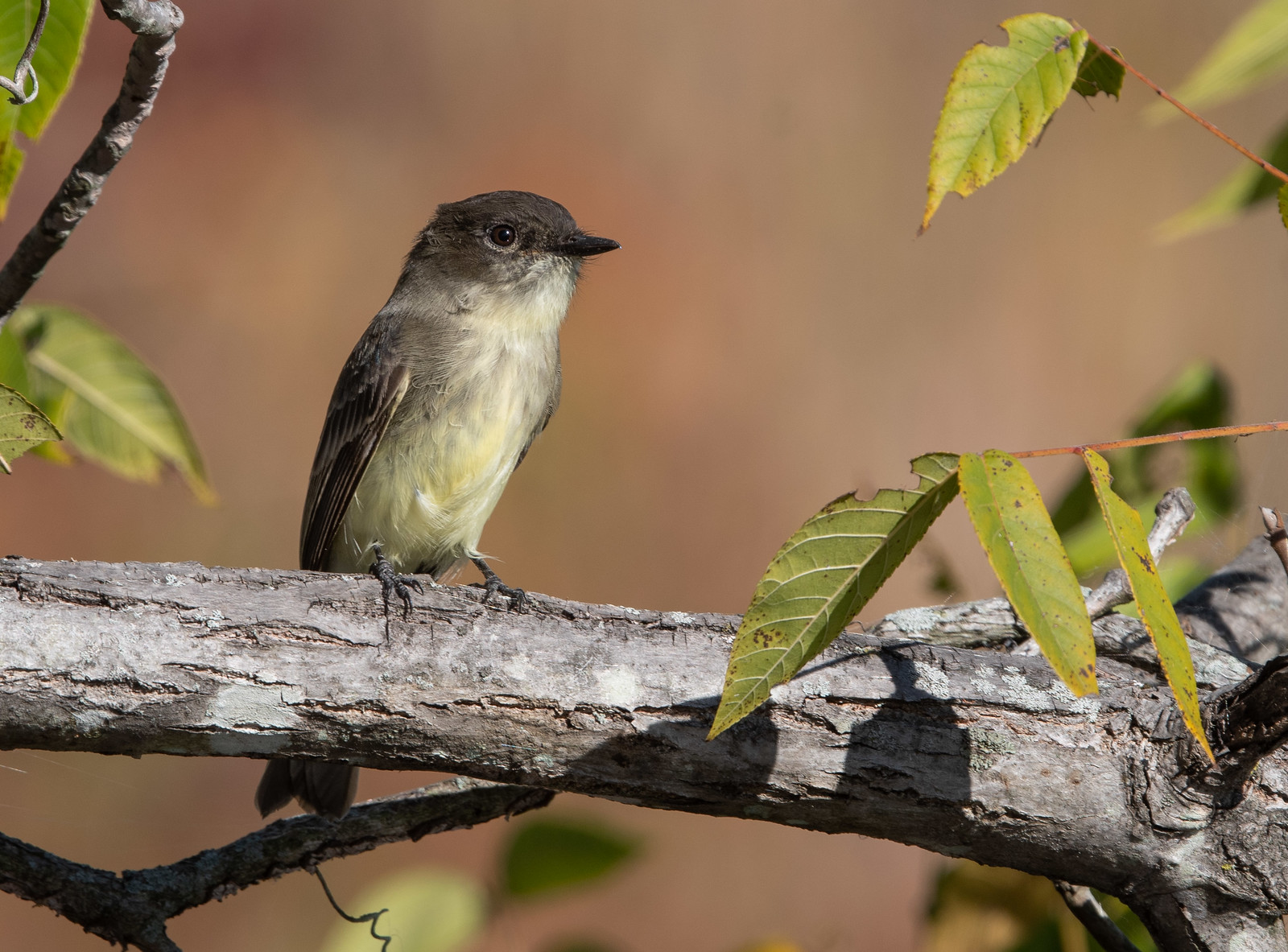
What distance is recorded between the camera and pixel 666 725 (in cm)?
180

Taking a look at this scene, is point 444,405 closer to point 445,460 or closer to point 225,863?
point 445,460

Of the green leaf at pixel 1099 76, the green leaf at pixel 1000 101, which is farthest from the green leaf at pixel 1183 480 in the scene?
the green leaf at pixel 1000 101

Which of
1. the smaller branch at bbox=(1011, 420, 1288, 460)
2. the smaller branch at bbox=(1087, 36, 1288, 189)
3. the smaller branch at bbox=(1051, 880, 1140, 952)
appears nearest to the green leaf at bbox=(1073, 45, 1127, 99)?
the smaller branch at bbox=(1087, 36, 1288, 189)

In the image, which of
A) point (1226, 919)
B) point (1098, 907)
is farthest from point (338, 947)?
point (1226, 919)

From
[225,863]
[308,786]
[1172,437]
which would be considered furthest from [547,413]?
[1172,437]

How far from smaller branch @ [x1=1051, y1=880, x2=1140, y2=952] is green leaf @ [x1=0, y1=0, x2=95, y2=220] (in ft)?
7.25

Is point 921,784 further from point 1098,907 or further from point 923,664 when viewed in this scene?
point 1098,907

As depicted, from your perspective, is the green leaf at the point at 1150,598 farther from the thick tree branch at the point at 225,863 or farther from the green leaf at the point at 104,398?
the green leaf at the point at 104,398

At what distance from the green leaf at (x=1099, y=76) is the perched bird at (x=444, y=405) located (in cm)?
193

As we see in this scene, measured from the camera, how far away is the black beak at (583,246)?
12.0 feet

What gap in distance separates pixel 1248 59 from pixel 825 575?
5.17ft

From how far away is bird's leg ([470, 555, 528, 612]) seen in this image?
6.41ft

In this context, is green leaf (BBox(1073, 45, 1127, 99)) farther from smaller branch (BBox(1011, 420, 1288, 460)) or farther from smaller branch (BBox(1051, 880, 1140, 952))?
smaller branch (BBox(1051, 880, 1140, 952))

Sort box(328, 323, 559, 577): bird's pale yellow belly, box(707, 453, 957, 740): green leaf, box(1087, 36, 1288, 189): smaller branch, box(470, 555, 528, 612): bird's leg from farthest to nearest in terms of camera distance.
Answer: box(328, 323, 559, 577): bird's pale yellow belly < box(470, 555, 528, 612): bird's leg < box(1087, 36, 1288, 189): smaller branch < box(707, 453, 957, 740): green leaf
